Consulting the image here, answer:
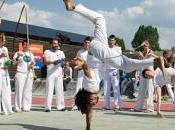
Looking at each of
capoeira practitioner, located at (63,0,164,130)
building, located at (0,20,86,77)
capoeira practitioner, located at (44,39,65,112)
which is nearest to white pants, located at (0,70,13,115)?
capoeira practitioner, located at (44,39,65,112)

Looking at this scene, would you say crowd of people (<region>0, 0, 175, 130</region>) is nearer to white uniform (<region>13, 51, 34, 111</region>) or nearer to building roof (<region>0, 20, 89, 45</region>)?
white uniform (<region>13, 51, 34, 111</region>)

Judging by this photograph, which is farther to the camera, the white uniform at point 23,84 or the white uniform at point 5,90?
the white uniform at point 23,84

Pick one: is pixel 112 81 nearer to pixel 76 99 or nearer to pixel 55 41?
pixel 55 41

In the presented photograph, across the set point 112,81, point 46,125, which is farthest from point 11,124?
point 112,81

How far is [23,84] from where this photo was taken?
582 inches

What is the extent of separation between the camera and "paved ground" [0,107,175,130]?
10.8 meters

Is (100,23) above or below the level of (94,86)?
above

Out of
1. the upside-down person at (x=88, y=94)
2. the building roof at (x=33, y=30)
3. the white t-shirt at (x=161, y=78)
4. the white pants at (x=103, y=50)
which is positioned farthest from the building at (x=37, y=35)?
the upside-down person at (x=88, y=94)

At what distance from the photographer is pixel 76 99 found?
34.0 feet

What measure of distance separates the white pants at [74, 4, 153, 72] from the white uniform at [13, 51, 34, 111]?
3.87 metres

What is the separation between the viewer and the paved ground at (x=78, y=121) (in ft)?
35.5

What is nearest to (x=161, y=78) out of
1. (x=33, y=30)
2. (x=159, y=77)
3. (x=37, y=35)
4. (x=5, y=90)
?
(x=159, y=77)

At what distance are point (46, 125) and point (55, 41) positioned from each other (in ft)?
13.9

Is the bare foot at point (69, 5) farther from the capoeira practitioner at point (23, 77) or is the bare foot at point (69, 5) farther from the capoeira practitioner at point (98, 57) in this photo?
the capoeira practitioner at point (23, 77)
